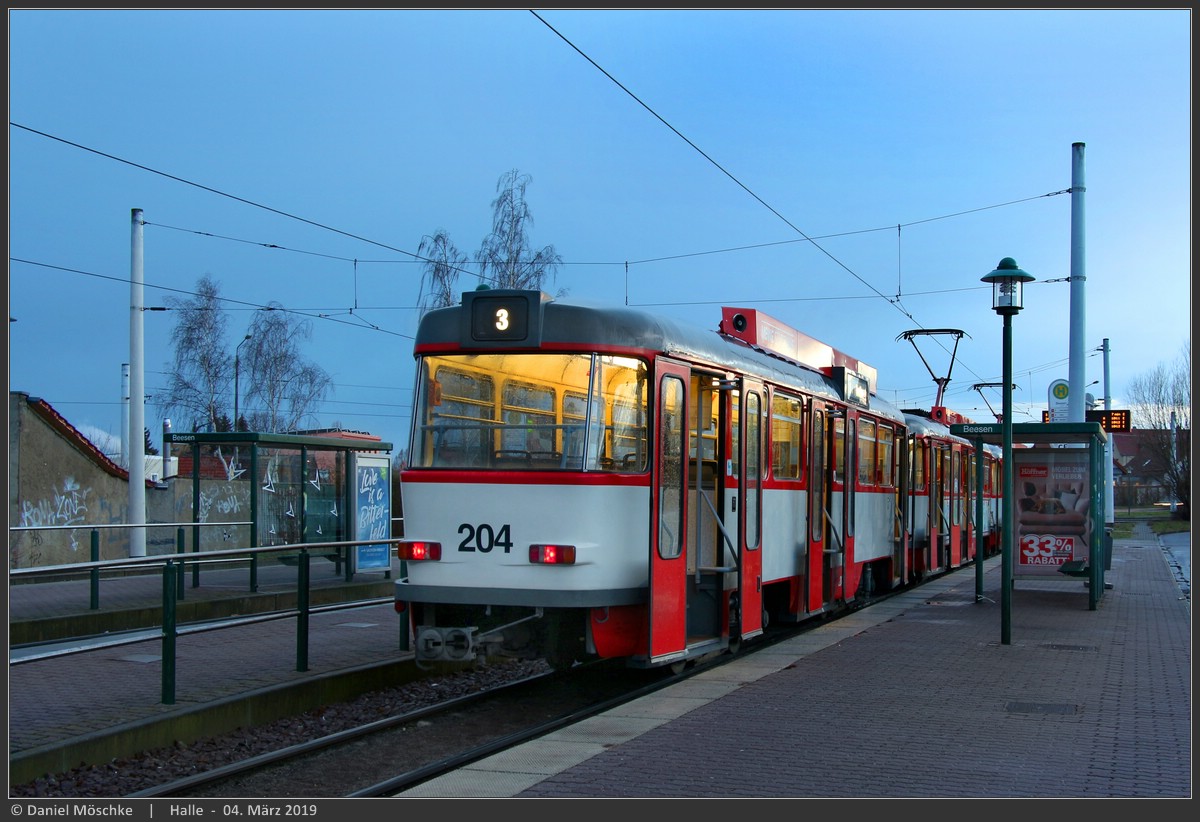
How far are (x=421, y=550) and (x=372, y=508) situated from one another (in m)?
11.8

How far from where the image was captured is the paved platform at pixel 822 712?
712 centimetres

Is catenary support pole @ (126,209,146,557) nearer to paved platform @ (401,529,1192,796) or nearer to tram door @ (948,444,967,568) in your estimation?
paved platform @ (401,529,1192,796)

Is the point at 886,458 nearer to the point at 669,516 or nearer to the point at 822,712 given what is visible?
the point at 669,516

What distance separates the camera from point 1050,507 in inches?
771

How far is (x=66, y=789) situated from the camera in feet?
25.0

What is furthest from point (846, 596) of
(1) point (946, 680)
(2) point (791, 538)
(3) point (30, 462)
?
(3) point (30, 462)

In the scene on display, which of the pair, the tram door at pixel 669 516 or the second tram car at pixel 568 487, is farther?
the tram door at pixel 669 516

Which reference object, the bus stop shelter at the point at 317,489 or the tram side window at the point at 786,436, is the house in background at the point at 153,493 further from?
the tram side window at the point at 786,436

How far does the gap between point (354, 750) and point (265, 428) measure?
4068 centimetres

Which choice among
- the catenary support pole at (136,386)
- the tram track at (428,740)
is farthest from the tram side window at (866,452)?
the catenary support pole at (136,386)

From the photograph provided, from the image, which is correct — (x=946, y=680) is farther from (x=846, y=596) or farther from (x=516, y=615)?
(x=846, y=596)

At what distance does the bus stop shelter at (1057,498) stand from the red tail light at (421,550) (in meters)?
10.0

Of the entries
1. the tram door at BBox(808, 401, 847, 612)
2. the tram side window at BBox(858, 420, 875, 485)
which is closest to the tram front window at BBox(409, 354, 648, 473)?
the tram door at BBox(808, 401, 847, 612)

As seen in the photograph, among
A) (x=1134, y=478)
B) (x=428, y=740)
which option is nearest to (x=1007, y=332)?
(x=428, y=740)
